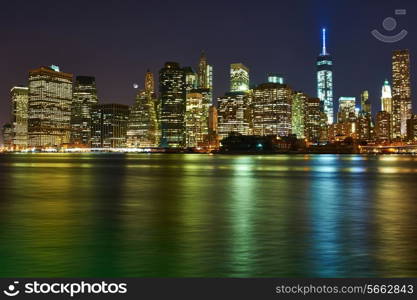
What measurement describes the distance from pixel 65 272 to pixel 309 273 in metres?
6.18

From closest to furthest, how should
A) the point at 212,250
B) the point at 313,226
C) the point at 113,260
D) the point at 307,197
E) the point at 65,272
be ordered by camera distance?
the point at 65,272 < the point at 113,260 < the point at 212,250 < the point at 313,226 < the point at 307,197

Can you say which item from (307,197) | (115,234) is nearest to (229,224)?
(115,234)

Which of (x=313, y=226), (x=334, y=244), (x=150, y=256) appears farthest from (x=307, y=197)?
(x=150, y=256)

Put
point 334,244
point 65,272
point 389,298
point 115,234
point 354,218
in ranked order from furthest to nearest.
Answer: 1. point 354,218
2. point 115,234
3. point 334,244
4. point 65,272
5. point 389,298

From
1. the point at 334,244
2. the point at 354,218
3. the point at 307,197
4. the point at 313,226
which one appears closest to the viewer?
the point at 334,244

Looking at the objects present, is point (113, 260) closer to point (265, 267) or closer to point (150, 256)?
point (150, 256)

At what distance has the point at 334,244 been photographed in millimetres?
18172

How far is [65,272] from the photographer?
13758mm

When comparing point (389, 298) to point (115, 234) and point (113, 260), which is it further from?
point (115, 234)

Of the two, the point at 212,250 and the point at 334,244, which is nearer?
the point at 212,250

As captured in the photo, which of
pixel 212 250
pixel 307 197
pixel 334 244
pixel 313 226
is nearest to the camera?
pixel 212 250

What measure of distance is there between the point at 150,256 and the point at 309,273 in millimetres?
4784

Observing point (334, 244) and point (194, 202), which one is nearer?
point (334, 244)

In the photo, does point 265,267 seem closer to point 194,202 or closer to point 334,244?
point 334,244
